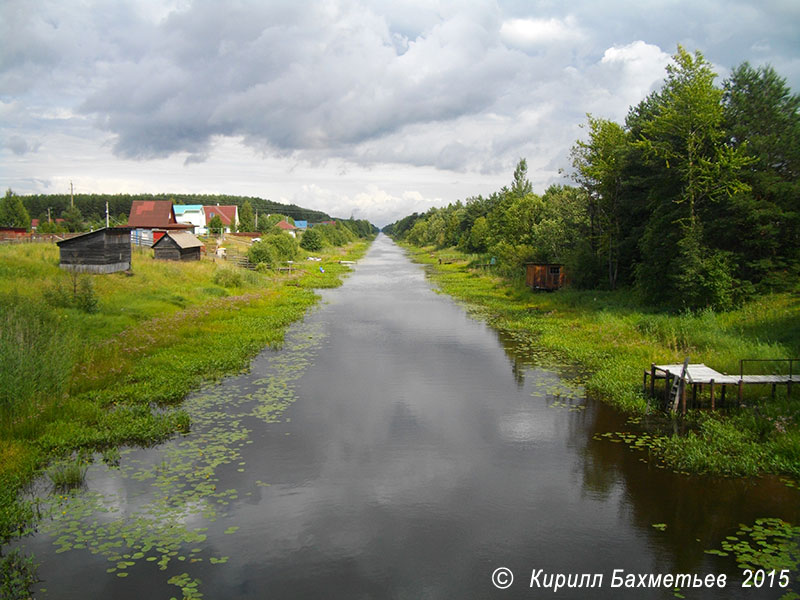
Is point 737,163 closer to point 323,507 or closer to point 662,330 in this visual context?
point 662,330

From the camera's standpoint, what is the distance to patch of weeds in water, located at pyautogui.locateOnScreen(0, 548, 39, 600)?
304 inches

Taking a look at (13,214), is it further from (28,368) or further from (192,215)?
(28,368)

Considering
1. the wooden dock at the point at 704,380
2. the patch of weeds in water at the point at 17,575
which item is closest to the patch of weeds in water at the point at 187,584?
the patch of weeds in water at the point at 17,575

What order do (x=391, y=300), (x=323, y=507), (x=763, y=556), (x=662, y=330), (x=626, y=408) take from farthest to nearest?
(x=391, y=300), (x=662, y=330), (x=626, y=408), (x=323, y=507), (x=763, y=556)

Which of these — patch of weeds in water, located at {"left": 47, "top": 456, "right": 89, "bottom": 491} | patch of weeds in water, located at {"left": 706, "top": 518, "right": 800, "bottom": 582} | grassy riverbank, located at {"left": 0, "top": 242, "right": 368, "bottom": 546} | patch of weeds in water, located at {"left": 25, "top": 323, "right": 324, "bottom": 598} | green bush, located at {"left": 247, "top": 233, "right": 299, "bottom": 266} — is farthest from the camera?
green bush, located at {"left": 247, "top": 233, "right": 299, "bottom": 266}

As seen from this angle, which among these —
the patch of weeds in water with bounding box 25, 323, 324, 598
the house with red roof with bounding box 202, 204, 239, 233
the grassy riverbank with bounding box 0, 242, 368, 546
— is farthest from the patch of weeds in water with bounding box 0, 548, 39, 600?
the house with red roof with bounding box 202, 204, 239, 233

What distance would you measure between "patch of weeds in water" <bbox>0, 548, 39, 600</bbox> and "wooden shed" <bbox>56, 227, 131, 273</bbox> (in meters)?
25.1

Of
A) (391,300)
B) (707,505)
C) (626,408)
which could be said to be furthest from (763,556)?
(391,300)

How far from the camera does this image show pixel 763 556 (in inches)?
343

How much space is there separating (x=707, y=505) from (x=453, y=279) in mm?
46177

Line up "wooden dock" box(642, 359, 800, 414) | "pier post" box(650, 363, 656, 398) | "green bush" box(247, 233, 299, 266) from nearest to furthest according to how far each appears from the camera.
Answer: "wooden dock" box(642, 359, 800, 414) < "pier post" box(650, 363, 656, 398) < "green bush" box(247, 233, 299, 266)

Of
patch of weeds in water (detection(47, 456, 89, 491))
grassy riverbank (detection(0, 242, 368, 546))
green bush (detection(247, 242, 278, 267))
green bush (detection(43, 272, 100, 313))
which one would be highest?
green bush (detection(247, 242, 278, 267))

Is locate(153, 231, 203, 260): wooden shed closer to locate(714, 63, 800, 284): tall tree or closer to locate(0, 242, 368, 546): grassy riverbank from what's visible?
locate(0, 242, 368, 546): grassy riverbank

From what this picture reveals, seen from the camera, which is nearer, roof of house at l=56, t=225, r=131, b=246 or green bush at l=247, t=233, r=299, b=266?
roof of house at l=56, t=225, r=131, b=246
